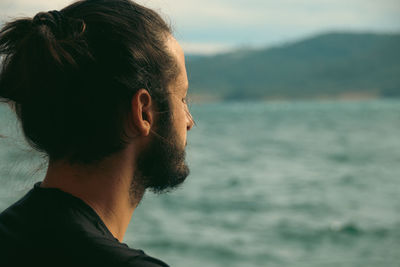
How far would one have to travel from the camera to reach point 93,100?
59.5 inches

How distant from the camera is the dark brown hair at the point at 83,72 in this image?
1494mm

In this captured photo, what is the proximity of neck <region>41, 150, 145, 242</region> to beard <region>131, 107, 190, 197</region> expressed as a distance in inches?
1.7

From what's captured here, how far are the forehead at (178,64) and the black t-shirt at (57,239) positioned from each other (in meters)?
0.50

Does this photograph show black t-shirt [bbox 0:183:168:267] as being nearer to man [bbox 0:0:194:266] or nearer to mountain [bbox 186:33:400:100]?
man [bbox 0:0:194:266]

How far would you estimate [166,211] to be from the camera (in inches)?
654

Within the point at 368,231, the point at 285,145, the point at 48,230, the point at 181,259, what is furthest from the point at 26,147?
the point at 285,145

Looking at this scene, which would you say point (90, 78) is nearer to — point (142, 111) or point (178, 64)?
point (142, 111)

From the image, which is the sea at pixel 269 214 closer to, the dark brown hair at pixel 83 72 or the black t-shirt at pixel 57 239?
the dark brown hair at pixel 83 72

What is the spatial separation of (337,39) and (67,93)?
A: 625 feet

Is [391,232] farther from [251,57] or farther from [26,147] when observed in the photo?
[251,57]

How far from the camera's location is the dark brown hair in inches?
58.8

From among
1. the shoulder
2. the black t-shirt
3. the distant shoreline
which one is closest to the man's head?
the black t-shirt

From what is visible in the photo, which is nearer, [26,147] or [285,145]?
Result: [26,147]

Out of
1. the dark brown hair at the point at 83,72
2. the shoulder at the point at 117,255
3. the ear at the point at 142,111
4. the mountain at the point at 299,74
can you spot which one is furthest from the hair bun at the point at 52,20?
the mountain at the point at 299,74
